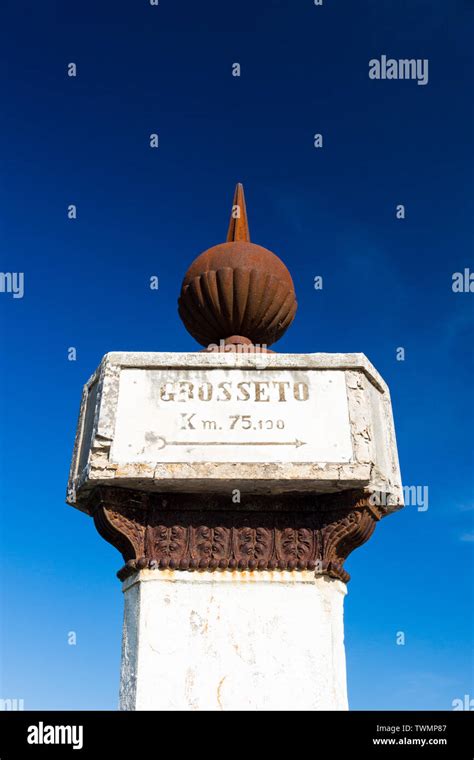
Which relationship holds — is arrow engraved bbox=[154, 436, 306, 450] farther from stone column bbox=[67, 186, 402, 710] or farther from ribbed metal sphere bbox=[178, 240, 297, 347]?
ribbed metal sphere bbox=[178, 240, 297, 347]

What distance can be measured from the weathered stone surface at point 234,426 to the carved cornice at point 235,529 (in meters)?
0.17

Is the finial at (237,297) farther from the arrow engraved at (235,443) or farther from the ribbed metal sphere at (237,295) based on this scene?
the arrow engraved at (235,443)

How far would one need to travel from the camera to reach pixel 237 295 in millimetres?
6070

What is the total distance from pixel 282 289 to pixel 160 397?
1.53 metres

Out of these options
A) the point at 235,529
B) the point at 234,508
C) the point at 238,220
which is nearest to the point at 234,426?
the point at 234,508

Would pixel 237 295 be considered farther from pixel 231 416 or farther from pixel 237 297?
pixel 231 416

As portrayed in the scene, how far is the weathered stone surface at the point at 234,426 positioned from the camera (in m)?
5.03

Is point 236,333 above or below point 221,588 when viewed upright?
above

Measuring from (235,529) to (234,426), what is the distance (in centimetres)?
73

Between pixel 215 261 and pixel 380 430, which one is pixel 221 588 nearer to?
pixel 380 430
